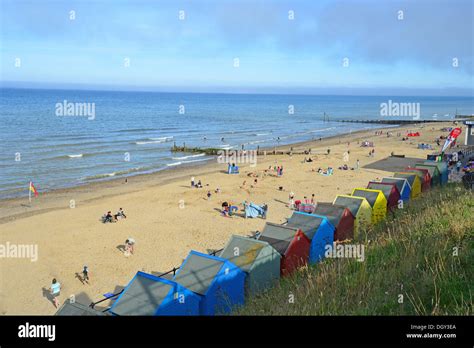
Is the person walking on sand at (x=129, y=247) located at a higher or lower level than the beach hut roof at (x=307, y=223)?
lower

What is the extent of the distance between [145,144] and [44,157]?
16.0 metres

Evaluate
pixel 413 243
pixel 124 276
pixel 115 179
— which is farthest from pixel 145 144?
pixel 413 243

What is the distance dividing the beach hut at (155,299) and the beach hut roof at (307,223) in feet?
17.0

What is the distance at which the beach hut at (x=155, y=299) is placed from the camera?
322 inches

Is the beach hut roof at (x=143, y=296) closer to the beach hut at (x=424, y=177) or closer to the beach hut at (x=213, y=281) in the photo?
the beach hut at (x=213, y=281)

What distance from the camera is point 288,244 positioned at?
11.8 m

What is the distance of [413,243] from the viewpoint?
683cm

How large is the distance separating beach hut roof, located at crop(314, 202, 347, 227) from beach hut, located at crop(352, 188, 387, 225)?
192 cm

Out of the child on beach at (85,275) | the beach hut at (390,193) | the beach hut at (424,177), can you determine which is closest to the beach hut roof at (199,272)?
the child on beach at (85,275)

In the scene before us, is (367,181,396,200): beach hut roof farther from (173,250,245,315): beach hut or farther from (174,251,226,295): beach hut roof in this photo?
(174,251,226,295): beach hut roof

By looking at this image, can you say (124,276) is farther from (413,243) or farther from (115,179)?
(115,179)

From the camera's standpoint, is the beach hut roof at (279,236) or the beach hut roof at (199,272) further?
the beach hut roof at (279,236)

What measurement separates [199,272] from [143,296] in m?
1.66

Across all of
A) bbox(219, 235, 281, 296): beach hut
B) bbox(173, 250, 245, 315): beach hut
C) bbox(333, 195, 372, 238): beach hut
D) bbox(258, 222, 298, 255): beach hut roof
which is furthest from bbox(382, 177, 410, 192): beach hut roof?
bbox(173, 250, 245, 315): beach hut
